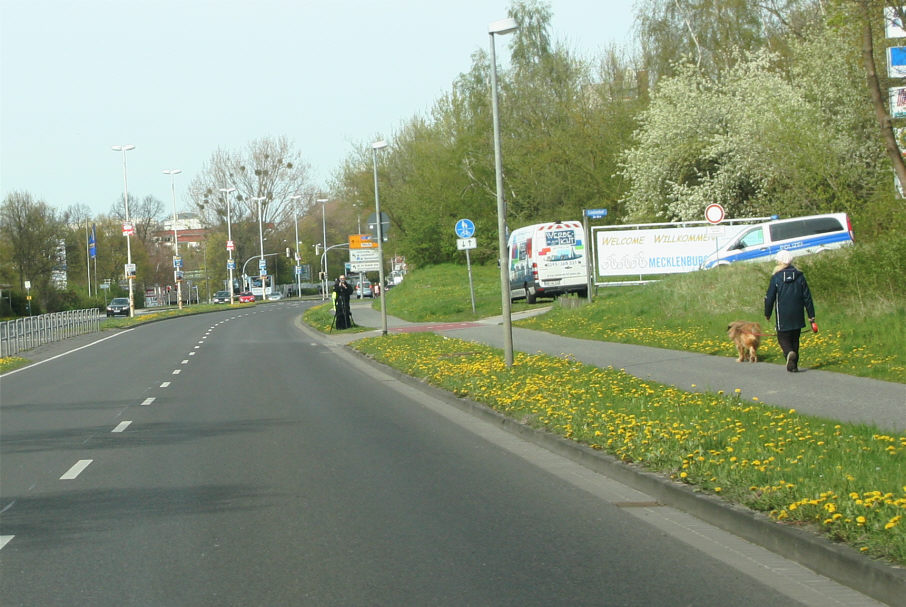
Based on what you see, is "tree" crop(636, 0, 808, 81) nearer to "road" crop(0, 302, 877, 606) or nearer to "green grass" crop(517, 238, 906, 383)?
"green grass" crop(517, 238, 906, 383)

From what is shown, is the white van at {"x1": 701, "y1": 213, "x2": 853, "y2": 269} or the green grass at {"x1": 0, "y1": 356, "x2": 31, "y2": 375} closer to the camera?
the green grass at {"x1": 0, "y1": 356, "x2": 31, "y2": 375}

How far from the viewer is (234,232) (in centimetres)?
9962

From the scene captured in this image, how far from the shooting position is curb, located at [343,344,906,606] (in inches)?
202

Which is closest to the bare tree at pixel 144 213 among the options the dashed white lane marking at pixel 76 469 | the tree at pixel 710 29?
the tree at pixel 710 29

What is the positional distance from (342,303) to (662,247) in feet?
37.2

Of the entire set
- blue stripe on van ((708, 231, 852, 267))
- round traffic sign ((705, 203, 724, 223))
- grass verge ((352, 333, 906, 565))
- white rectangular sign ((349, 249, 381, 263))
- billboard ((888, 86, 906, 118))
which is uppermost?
billboard ((888, 86, 906, 118))

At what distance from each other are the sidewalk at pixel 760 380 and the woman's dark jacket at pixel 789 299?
0.69 meters

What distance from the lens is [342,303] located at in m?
37.7

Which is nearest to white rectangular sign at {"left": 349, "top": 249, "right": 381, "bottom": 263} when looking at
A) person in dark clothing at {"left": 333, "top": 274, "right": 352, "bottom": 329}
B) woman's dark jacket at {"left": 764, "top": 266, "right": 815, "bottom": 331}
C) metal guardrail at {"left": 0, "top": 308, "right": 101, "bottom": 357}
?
person in dark clothing at {"left": 333, "top": 274, "right": 352, "bottom": 329}

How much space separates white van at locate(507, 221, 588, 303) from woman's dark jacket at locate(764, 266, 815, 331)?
71.5 ft

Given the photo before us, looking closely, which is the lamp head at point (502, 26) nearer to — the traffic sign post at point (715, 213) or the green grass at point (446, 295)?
the traffic sign post at point (715, 213)

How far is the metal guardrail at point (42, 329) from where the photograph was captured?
109 feet

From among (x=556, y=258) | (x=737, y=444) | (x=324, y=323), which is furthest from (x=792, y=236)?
(x=737, y=444)

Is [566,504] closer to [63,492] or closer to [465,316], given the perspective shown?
[63,492]
